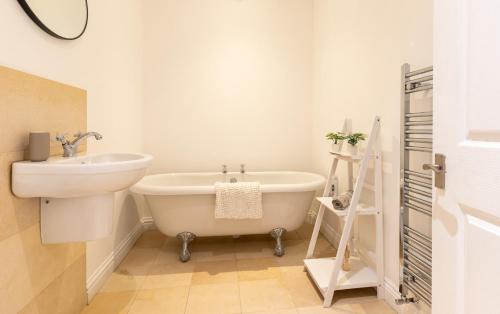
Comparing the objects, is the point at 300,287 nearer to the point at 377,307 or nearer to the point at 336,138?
the point at 377,307

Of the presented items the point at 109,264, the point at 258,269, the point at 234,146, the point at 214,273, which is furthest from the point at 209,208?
the point at 234,146

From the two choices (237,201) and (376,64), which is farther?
(237,201)

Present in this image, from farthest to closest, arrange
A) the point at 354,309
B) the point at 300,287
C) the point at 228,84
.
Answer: the point at 228,84
the point at 300,287
the point at 354,309

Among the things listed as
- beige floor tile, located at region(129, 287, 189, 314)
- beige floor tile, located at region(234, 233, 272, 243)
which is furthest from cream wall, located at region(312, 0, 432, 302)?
beige floor tile, located at region(129, 287, 189, 314)

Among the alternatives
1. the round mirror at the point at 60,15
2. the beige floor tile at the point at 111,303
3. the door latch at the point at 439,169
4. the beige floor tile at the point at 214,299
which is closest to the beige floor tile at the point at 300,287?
the beige floor tile at the point at 214,299

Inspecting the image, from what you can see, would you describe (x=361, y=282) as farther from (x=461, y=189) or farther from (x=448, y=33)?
(x=448, y=33)

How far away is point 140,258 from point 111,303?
598mm

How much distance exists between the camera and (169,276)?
200 centimetres

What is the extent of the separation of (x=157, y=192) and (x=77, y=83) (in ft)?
2.92

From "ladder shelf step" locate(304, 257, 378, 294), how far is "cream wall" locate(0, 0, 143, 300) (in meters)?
1.45

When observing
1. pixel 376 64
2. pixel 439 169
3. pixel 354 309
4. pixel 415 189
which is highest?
pixel 376 64

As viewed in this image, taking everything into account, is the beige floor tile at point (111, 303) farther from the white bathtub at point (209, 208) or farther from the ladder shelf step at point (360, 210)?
the ladder shelf step at point (360, 210)

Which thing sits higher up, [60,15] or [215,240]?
[60,15]

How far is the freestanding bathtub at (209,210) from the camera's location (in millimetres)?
2094
